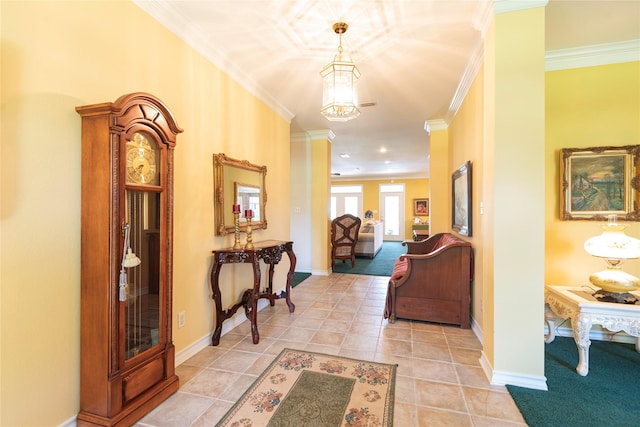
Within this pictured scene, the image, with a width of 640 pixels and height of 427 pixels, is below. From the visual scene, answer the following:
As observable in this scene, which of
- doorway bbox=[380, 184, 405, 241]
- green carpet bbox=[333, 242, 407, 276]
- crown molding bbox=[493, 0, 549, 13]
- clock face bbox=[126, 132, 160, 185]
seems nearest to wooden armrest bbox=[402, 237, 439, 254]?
green carpet bbox=[333, 242, 407, 276]

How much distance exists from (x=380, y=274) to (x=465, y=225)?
7.89ft

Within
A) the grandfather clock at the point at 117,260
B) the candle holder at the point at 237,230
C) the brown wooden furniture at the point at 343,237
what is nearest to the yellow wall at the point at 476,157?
the candle holder at the point at 237,230

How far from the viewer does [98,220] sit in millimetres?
1425

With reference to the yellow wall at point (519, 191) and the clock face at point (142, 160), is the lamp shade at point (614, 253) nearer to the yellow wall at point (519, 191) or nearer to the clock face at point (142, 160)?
the yellow wall at point (519, 191)

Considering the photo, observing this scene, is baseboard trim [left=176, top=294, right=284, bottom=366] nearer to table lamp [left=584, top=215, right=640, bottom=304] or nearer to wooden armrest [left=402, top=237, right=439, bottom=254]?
wooden armrest [left=402, top=237, right=439, bottom=254]

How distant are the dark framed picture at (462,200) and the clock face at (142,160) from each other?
2.84 meters

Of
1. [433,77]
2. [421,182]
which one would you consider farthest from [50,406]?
[421,182]

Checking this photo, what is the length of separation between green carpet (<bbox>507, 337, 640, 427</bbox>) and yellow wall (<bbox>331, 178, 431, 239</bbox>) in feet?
28.1

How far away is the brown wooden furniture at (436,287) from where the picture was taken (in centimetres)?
282

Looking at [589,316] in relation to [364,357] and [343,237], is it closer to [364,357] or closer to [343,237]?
[364,357]

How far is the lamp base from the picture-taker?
6.26ft

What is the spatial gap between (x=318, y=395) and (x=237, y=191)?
77.3 inches

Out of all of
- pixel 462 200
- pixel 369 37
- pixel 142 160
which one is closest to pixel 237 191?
pixel 142 160

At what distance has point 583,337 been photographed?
1898 millimetres
